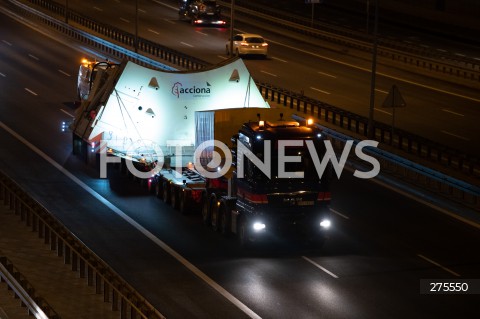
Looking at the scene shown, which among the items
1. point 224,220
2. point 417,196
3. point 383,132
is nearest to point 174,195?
point 224,220

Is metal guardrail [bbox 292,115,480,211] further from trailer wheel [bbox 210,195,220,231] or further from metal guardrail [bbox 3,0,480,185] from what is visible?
trailer wheel [bbox 210,195,220,231]

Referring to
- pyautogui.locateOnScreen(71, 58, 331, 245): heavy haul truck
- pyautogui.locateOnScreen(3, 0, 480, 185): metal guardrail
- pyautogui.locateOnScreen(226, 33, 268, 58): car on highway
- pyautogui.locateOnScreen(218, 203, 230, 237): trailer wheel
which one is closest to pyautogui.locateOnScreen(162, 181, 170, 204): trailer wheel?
pyautogui.locateOnScreen(71, 58, 331, 245): heavy haul truck

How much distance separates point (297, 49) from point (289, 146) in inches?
1856

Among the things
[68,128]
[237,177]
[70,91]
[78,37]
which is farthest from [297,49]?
[237,177]

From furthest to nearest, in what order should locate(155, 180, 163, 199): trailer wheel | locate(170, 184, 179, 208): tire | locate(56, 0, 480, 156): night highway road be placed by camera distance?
1. locate(56, 0, 480, 156): night highway road
2. locate(155, 180, 163, 199): trailer wheel
3. locate(170, 184, 179, 208): tire

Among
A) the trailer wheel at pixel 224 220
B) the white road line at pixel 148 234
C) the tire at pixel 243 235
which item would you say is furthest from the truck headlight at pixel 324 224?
the white road line at pixel 148 234

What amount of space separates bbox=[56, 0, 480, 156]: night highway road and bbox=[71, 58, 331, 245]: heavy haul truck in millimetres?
13418

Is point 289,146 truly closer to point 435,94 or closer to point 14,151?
point 14,151

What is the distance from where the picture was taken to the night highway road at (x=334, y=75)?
51.1 metres

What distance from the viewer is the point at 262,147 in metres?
28.8

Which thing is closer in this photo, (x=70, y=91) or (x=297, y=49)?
(x=70, y=91)

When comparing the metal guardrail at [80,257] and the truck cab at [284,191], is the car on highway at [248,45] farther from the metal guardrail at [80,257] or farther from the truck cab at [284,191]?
the truck cab at [284,191]

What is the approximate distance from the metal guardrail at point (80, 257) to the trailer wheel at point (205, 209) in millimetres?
4538

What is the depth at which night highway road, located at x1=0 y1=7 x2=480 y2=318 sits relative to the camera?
24.4 meters
